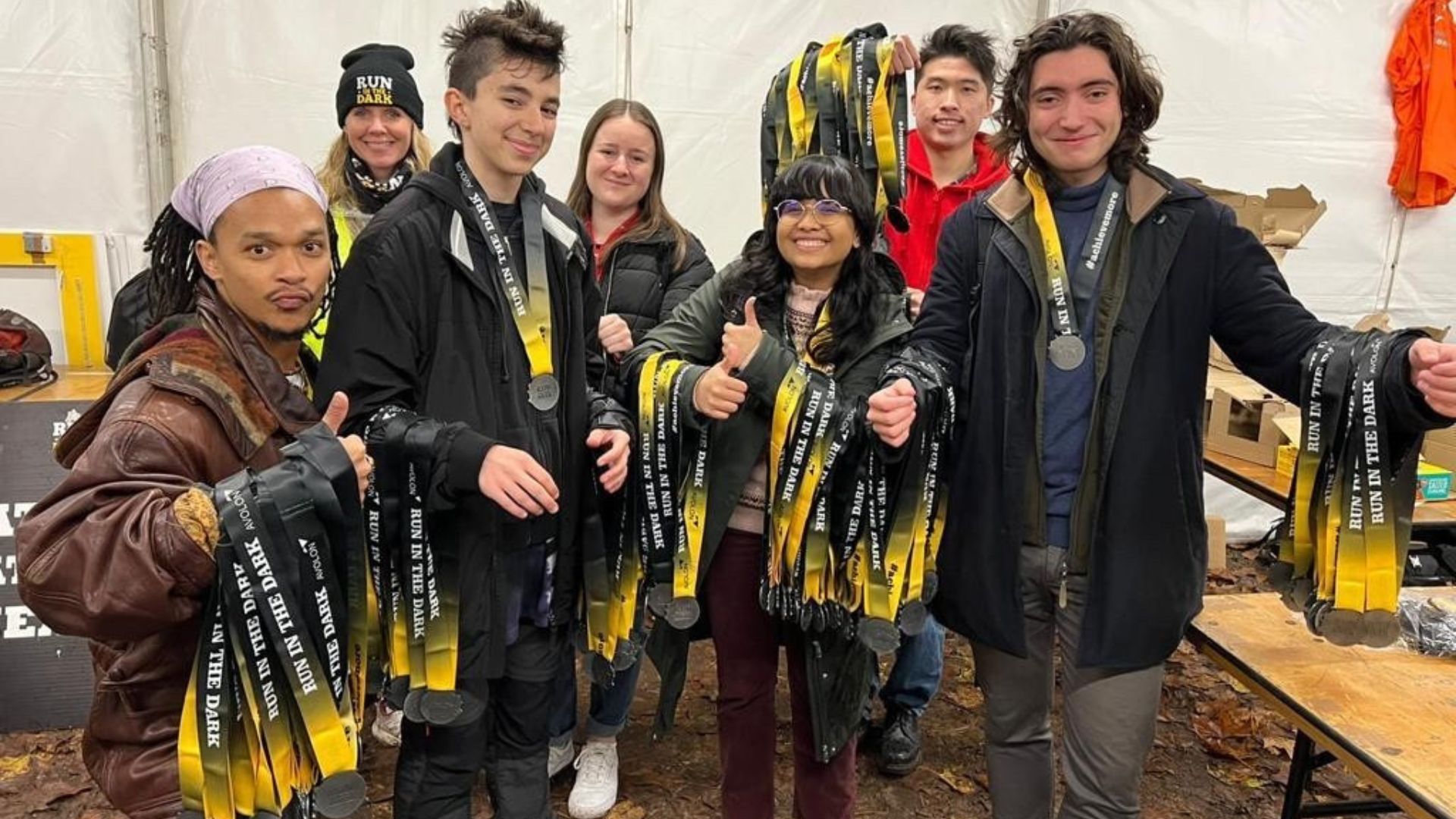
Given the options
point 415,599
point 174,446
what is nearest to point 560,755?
point 415,599

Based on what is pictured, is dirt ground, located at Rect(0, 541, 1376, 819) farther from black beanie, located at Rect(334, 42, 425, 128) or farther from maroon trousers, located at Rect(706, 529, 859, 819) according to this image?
black beanie, located at Rect(334, 42, 425, 128)

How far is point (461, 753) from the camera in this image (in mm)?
1855

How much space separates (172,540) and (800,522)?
47.0 inches

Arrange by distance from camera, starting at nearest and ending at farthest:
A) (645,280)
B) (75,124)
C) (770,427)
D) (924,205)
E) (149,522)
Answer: (149,522), (770,427), (645,280), (924,205), (75,124)

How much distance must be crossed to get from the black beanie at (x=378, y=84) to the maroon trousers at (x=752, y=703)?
1585 millimetres

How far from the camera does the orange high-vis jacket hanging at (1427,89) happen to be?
462cm

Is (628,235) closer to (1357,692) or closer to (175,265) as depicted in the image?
(175,265)

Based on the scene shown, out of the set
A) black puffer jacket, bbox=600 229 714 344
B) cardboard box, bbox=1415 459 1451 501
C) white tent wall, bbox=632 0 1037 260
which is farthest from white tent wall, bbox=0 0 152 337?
cardboard box, bbox=1415 459 1451 501

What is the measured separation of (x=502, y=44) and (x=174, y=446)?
944 mm

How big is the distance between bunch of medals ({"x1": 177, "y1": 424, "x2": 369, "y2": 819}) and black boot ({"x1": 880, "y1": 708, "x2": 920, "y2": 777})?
1.87 meters

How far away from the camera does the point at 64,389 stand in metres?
3.56

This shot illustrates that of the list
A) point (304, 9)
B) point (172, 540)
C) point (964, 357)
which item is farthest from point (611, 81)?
point (172, 540)

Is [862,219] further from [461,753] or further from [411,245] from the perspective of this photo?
[461,753]

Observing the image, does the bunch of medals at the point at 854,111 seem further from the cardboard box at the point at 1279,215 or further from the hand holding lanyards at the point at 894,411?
the cardboard box at the point at 1279,215
